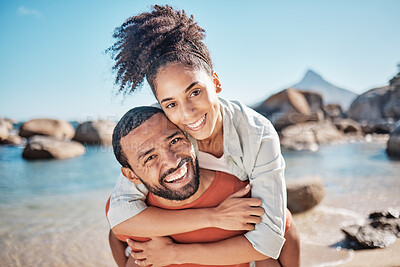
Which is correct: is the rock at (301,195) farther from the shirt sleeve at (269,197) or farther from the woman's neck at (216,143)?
the shirt sleeve at (269,197)

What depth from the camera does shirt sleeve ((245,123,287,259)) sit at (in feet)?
5.66

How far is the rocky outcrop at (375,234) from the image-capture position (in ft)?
9.63

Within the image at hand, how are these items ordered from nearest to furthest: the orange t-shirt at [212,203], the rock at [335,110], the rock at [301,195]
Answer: the orange t-shirt at [212,203]
the rock at [301,195]
the rock at [335,110]

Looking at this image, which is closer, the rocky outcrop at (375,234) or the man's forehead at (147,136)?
the man's forehead at (147,136)

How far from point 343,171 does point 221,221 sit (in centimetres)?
634

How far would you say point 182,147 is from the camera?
1784mm

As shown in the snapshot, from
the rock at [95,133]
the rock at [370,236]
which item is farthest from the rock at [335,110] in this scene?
the rock at [370,236]

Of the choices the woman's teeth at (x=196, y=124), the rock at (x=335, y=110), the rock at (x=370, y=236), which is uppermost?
the woman's teeth at (x=196, y=124)

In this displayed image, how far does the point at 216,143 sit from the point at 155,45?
2.49 feet

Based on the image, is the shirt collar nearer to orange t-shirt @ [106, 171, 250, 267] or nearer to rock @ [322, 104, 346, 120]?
orange t-shirt @ [106, 171, 250, 267]

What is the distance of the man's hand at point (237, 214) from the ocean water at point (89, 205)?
1.47m

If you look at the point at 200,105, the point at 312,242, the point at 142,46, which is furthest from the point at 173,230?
the point at 312,242

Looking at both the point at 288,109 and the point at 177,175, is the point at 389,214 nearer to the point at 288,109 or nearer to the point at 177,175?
the point at 177,175

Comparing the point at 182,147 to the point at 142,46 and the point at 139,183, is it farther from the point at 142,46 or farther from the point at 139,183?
the point at 142,46
